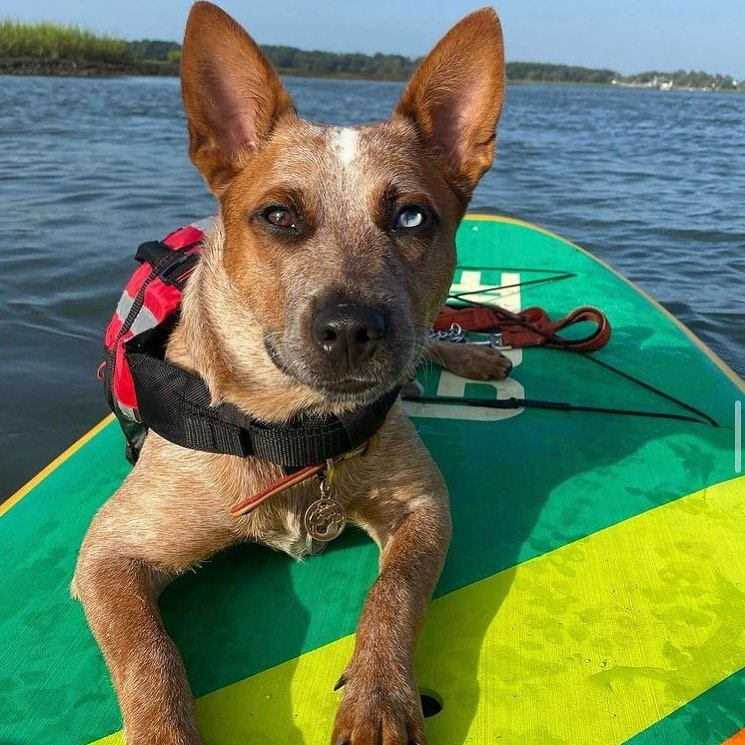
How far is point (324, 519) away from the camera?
276 centimetres

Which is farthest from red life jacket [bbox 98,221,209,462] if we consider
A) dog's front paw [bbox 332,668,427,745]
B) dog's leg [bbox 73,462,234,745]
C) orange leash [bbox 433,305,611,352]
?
orange leash [bbox 433,305,611,352]

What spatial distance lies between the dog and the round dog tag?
5 centimetres

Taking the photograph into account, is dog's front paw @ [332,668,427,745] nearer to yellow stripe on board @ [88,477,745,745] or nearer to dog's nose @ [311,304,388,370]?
yellow stripe on board @ [88,477,745,745]

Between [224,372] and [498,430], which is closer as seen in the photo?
[224,372]

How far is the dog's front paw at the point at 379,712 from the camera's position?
1997 millimetres

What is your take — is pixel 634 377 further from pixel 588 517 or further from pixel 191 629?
pixel 191 629

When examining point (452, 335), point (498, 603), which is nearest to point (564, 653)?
point (498, 603)

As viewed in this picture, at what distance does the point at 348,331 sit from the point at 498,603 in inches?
46.1

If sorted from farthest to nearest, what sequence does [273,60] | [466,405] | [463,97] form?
[273,60] < [466,405] < [463,97]

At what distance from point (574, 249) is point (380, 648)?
18.1 feet

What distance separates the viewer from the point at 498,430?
384 cm

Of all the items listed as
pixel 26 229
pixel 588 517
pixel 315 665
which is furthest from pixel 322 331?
pixel 26 229

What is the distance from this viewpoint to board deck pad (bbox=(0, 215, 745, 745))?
223 centimetres

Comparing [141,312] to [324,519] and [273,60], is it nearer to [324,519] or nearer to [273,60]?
[324,519]
